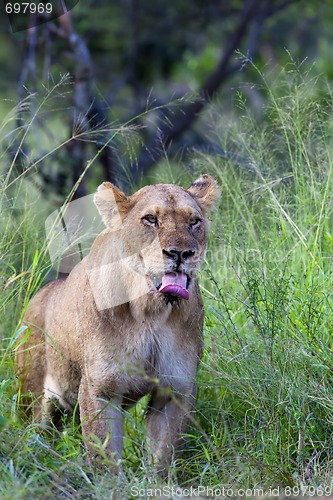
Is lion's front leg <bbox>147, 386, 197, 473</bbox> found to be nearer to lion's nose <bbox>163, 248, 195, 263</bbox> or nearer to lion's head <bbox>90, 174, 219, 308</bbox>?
lion's head <bbox>90, 174, 219, 308</bbox>

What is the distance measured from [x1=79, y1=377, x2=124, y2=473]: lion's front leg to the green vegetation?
0.07 metres

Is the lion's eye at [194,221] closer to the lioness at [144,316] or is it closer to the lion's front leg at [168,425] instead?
the lioness at [144,316]

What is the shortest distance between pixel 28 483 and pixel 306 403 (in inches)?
53.3

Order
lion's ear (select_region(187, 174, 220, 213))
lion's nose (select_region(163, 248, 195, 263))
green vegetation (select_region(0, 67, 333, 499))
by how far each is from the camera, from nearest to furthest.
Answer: green vegetation (select_region(0, 67, 333, 499))
lion's nose (select_region(163, 248, 195, 263))
lion's ear (select_region(187, 174, 220, 213))

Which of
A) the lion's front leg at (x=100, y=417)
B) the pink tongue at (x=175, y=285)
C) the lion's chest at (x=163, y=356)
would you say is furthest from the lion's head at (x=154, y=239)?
the lion's front leg at (x=100, y=417)

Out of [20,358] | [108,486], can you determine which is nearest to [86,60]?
[20,358]

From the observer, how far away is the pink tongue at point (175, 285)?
160 inches

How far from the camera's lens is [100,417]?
4.32 metres

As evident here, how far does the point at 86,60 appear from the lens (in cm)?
932

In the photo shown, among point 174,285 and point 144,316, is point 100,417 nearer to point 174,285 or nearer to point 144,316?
point 144,316

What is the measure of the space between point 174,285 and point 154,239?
226mm

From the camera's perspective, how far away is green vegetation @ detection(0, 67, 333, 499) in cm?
392

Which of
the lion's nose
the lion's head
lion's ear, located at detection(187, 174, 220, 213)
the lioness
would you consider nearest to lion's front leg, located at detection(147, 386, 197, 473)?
the lioness

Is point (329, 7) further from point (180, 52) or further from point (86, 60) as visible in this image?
point (86, 60)
